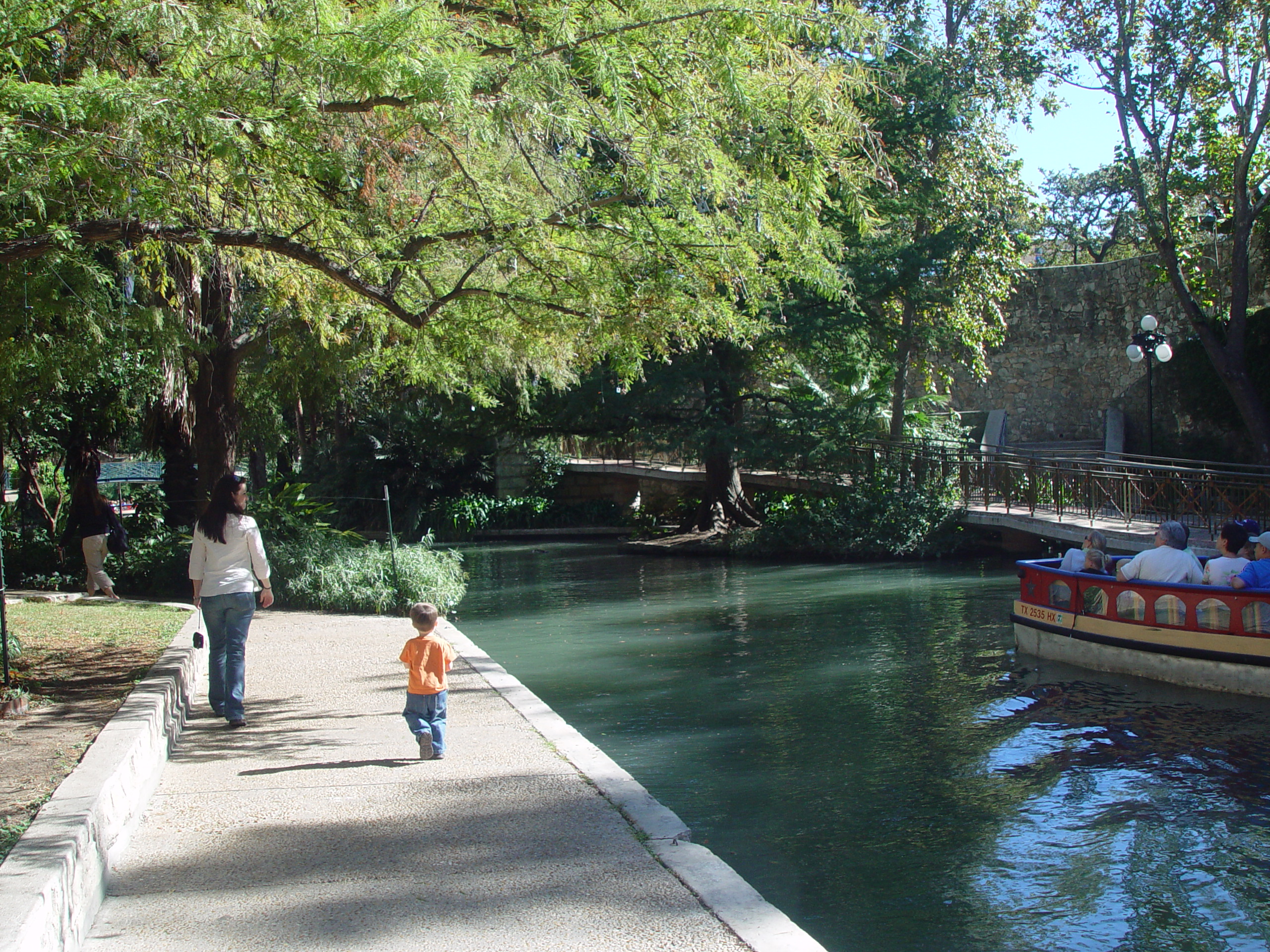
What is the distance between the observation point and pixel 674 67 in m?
8.45

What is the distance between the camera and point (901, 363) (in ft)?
85.3

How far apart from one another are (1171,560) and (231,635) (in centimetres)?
884

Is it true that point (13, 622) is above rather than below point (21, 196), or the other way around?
below

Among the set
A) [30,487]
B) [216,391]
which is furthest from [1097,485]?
[30,487]

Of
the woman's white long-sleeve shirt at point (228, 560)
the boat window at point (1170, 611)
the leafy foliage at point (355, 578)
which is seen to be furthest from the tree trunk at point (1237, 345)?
the woman's white long-sleeve shirt at point (228, 560)

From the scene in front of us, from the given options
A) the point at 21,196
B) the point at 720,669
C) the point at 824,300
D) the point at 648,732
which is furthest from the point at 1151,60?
the point at 21,196

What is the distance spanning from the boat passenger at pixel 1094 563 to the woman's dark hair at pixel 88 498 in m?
12.8

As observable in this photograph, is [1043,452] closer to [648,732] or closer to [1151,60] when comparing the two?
[1151,60]

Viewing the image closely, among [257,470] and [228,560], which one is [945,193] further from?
[257,470]

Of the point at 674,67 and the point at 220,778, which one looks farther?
the point at 674,67

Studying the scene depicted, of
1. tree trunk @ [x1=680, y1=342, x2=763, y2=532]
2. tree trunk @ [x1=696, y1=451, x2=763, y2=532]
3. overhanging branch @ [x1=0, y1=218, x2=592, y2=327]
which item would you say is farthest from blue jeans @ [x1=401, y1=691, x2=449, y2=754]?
tree trunk @ [x1=696, y1=451, x2=763, y2=532]

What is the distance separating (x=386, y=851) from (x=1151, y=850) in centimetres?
431

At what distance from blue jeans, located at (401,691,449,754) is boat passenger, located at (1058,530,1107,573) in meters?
7.57

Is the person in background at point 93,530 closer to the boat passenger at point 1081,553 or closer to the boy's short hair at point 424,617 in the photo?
the boy's short hair at point 424,617
